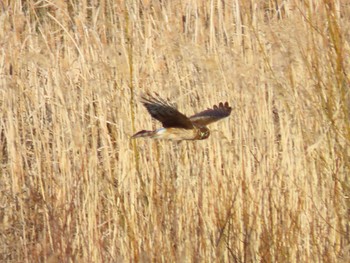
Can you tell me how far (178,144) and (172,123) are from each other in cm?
78

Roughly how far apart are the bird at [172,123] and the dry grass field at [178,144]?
0.28 ft

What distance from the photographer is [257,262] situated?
3014mm

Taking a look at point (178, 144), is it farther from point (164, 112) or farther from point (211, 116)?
point (164, 112)

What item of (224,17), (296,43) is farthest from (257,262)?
(224,17)

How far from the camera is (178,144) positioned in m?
3.59

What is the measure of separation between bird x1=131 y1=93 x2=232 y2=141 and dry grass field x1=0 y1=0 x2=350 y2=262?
0.28ft

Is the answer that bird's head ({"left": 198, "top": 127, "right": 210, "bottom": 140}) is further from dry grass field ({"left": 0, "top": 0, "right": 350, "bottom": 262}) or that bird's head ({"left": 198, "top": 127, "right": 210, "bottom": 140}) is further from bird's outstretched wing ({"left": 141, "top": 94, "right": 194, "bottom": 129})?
dry grass field ({"left": 0, "top": 0, "right": 350, "bottom": 262})

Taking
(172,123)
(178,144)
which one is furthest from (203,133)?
(178,144)

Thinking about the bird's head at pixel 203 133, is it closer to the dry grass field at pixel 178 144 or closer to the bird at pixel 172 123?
the bird at pixel 172 123

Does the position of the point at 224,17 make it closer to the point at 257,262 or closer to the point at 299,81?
the point at 299,81

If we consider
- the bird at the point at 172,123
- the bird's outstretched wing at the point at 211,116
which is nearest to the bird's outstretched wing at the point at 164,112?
the bird at the point at 172,123

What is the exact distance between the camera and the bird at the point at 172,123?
2.73m

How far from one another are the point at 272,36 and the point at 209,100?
37 cm

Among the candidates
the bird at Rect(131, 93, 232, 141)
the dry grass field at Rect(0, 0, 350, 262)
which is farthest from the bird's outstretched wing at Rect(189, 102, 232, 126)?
the dry grass field at Rect(0, 0, 350, 262)
